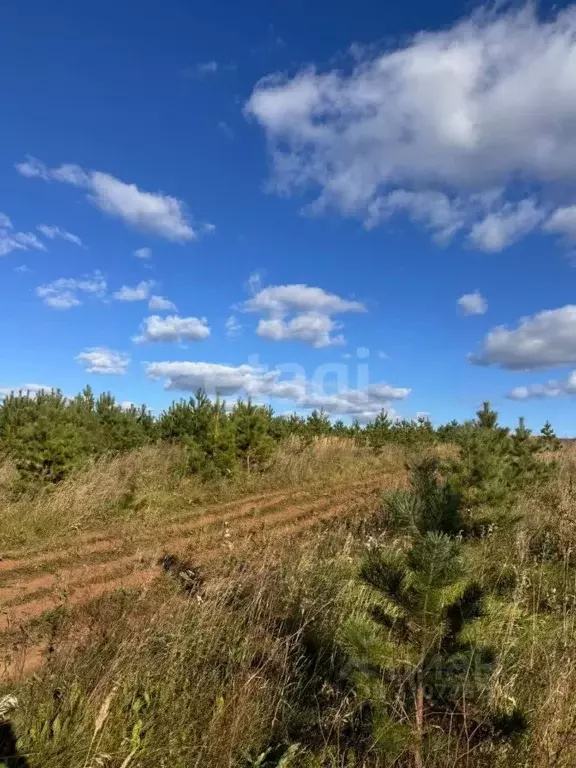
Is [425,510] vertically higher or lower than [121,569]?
higher

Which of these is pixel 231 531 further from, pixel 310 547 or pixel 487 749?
pixel 487 749

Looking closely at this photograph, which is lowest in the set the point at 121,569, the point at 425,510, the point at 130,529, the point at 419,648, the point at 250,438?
the point at 121,569

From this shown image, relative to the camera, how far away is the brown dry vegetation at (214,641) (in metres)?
3.23

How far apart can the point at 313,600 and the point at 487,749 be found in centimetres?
257

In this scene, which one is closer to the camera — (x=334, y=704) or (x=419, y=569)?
(x=419, y=569)

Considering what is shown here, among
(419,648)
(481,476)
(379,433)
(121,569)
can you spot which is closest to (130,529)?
(121,569)

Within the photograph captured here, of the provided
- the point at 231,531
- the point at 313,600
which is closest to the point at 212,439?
the point at 231,531

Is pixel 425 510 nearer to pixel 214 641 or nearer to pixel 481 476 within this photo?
pixel 214 641

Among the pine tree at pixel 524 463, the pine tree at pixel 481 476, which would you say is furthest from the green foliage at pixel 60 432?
the pine tree at pixel 524 463

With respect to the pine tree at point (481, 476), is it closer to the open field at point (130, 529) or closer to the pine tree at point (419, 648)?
the open field at point (130, 529)

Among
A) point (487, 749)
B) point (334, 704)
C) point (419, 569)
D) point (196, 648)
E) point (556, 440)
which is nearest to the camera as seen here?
point (419, 569)

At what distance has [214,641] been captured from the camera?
4.60m

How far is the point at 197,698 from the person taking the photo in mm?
3832

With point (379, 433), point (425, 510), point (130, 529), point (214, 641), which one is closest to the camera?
point (425, 510)
